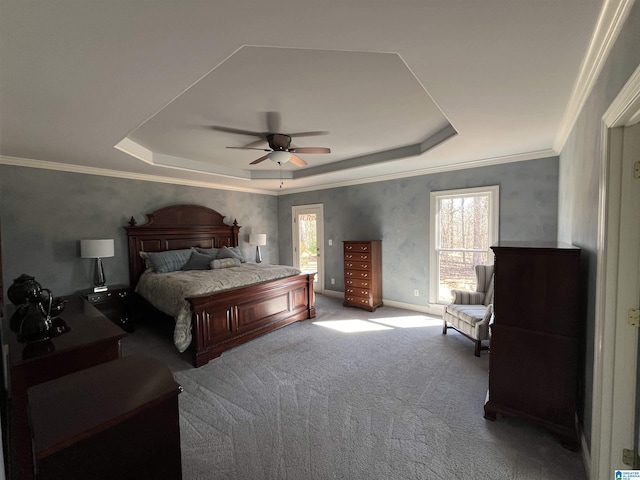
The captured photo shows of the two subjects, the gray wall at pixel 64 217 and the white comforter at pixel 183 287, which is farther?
the gray wall at pixel 64 217

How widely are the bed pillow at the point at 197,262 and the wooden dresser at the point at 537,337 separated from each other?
13.8ft

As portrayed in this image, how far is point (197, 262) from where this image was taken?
15.5 ft

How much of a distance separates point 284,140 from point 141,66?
168 cm

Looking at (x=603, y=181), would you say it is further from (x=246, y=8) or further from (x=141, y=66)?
(x=141, y=66)

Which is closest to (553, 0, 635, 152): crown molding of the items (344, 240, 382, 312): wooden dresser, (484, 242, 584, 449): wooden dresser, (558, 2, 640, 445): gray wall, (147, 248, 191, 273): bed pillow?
(558, 2, 640, 445): gray wall

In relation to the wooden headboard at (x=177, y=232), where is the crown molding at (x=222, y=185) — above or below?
above

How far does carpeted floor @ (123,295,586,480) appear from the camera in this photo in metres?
1.75

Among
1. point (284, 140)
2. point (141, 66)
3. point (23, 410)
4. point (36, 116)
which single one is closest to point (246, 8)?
point (141, 66)

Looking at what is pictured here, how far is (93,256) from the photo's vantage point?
3.83 m

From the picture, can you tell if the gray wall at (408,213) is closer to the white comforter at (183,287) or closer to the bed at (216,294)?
the bed at (216,294)

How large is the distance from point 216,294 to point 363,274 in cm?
263

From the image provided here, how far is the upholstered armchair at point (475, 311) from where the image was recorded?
3117mm

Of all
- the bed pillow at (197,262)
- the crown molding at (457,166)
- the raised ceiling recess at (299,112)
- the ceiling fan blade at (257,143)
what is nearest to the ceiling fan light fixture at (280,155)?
the raised ceiling recess at (299,112)

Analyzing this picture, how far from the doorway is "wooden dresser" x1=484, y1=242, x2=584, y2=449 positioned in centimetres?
421
